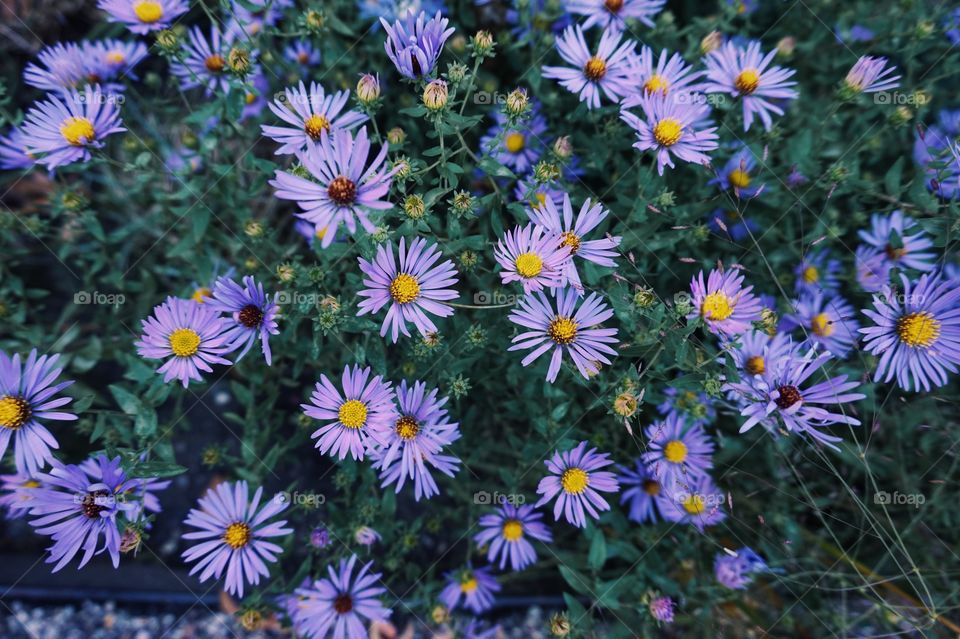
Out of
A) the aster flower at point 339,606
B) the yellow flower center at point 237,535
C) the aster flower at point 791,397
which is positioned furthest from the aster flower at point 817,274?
the yellow flower center at point 237,535

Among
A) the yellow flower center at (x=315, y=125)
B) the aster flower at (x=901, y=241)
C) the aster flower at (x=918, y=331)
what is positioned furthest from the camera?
the aster flower at (x=901, y=241)

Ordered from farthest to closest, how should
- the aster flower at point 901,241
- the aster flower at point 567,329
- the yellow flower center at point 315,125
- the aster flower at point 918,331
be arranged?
1. the aster flower at point 901,241
2. the aster flower at point 918,331
3. the yellow flower center at point 315,125
4. the aster flower at point 567,329

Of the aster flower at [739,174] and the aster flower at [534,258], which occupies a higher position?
the aster flower at [739,174]

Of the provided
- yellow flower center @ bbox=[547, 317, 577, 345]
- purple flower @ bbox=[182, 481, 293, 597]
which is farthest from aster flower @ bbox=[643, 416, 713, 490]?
purple flower @ bbox=[182, 481, 293, 597]

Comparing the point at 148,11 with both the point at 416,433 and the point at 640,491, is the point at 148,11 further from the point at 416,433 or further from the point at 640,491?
the point at 640,491

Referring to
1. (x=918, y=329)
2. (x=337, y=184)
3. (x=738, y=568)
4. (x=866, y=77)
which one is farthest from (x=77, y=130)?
(x=918, y=329)

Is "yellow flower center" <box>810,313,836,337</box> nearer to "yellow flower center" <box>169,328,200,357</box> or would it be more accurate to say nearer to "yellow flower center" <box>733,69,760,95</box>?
"yellow flower center" <box>733,69,760,95</box>

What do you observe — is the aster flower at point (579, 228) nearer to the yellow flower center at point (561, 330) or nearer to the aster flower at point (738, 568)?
the yellow flower center at point (561, 330)
